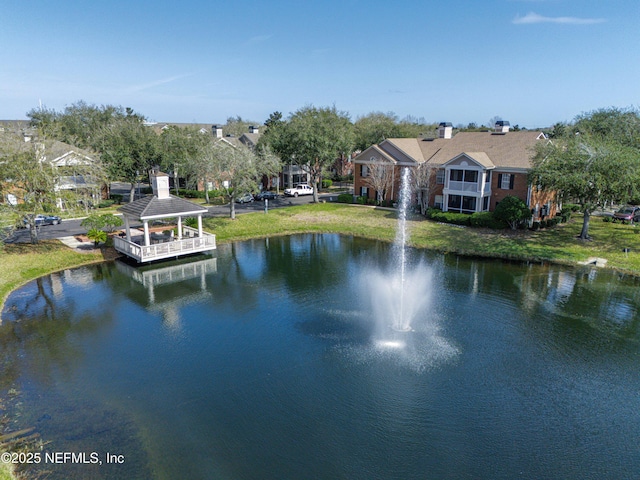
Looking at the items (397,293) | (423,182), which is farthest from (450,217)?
(397,293)

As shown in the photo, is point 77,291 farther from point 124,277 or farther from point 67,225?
point 67,225

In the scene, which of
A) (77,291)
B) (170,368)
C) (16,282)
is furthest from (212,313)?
(16,282)

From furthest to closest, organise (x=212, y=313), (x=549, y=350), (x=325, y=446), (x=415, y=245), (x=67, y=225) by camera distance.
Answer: (x=67, y=225), (x=415, y=245), (x=212, y=313), (x=549, y=350), (x=325, y=446)

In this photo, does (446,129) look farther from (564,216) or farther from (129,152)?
(129,152)

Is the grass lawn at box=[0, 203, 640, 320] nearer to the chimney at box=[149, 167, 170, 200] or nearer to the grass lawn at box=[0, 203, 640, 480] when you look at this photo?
the grass lawn at box=[0, 203, 640, 480]

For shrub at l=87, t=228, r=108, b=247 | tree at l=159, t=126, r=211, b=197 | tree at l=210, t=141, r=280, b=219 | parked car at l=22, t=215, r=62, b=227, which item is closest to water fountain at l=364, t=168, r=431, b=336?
tree at l=210, t=141, r=280, b=219

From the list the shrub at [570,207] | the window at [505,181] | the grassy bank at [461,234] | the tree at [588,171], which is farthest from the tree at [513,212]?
the shrub at [570,207]
